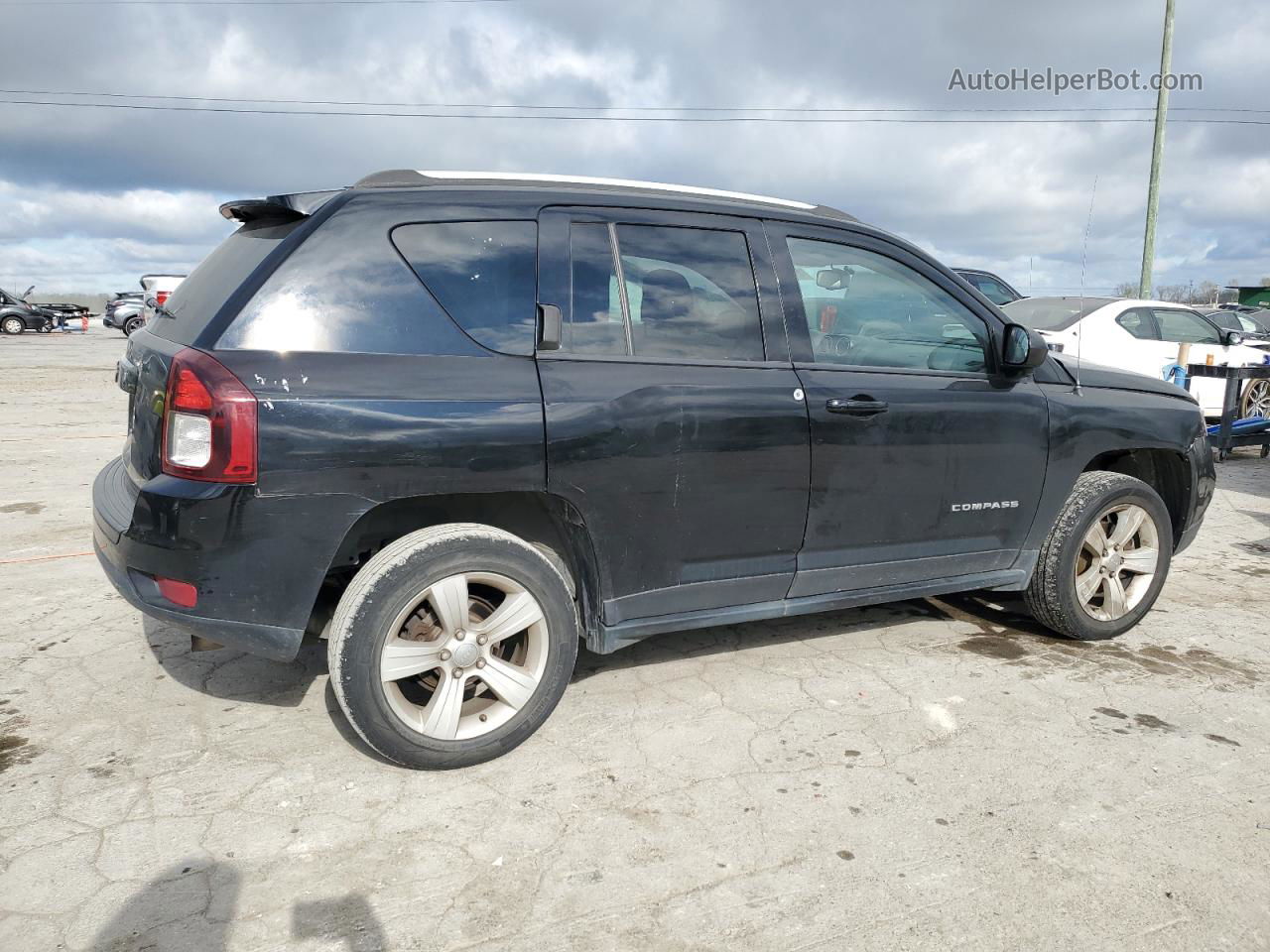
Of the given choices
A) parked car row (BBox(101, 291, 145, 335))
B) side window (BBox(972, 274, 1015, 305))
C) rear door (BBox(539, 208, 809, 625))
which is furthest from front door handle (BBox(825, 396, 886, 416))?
parked car row (BBox(101, 291, 145, 335))

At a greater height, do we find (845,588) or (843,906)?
(845,588)

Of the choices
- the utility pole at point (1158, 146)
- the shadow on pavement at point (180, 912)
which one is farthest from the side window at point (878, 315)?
the utility pole at point (1158, 146)

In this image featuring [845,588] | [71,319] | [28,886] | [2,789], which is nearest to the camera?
[28,886]

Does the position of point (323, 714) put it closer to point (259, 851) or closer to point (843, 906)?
point (259, 851)

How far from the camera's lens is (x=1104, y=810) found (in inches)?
111

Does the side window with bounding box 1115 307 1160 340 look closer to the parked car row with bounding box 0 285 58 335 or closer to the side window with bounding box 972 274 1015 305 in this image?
the side window with bounding box 972 274 1015 305

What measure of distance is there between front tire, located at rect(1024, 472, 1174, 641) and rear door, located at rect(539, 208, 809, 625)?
1442 mm

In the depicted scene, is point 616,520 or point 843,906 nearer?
→ point 843,906

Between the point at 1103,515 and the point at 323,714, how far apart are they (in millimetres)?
3471

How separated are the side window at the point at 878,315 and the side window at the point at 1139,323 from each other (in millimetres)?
7836

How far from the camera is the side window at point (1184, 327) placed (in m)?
10.9

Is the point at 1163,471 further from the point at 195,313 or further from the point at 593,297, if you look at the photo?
the point at 195,313

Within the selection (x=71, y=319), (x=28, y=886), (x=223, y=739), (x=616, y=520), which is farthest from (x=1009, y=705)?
(x=71, y=319)

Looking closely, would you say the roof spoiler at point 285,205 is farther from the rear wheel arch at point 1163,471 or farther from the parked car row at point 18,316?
the parked car row at point 18,316
